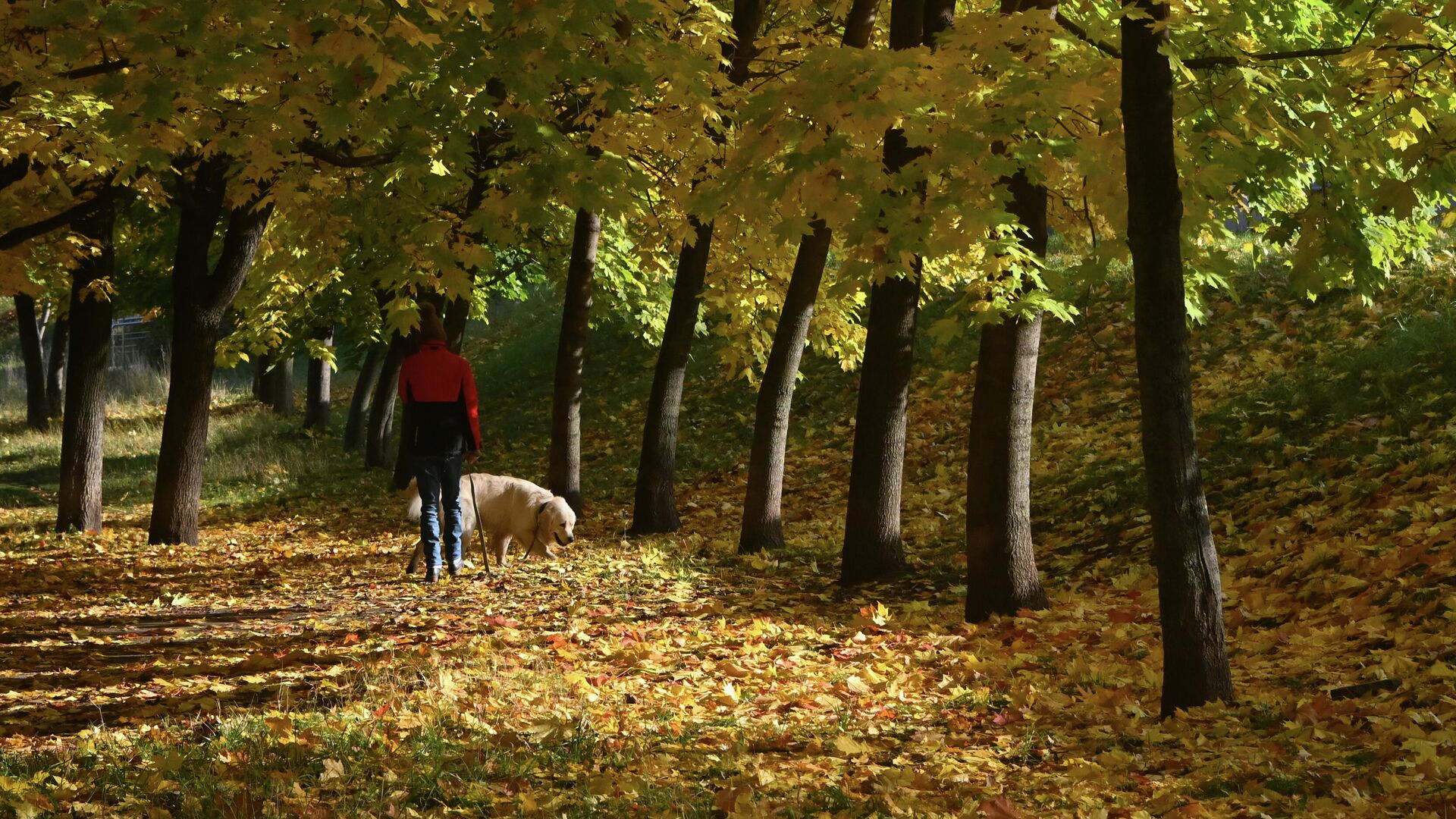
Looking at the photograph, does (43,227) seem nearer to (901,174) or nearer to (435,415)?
(435,415)

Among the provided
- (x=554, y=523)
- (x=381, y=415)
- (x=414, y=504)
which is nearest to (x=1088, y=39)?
(x=554, y=523)

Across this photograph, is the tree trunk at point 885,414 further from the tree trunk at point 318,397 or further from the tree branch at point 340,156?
the tree trunk at point 318,397

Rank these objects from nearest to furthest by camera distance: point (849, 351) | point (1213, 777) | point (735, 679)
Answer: point (1213, 777) → point (735, 679) → point (849, 351)

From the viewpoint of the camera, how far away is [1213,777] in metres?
4.86

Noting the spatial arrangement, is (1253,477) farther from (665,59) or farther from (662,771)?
(662,771)

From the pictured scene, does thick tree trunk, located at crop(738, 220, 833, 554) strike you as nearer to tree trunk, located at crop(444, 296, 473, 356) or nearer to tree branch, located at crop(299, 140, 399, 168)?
→ tree branch, located at crop(299, 140, 399, 168)

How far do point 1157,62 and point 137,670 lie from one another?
674 cm

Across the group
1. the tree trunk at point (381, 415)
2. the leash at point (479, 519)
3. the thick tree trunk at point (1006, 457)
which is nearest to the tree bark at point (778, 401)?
the leash at point (479, 519)

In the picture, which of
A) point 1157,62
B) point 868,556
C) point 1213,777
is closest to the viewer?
point 1213,777

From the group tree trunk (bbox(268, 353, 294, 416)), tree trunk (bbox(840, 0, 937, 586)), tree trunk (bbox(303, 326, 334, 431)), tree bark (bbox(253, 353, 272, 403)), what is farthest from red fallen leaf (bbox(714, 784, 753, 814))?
tree bark (bbox(253, 353, 272, 403))

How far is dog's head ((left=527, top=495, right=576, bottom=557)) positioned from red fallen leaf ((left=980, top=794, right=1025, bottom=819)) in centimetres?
714

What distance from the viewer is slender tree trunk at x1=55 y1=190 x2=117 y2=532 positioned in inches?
616

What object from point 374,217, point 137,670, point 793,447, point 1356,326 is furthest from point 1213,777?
point 793,447

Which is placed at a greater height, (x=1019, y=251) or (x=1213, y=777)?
(x=1019, y=251)
